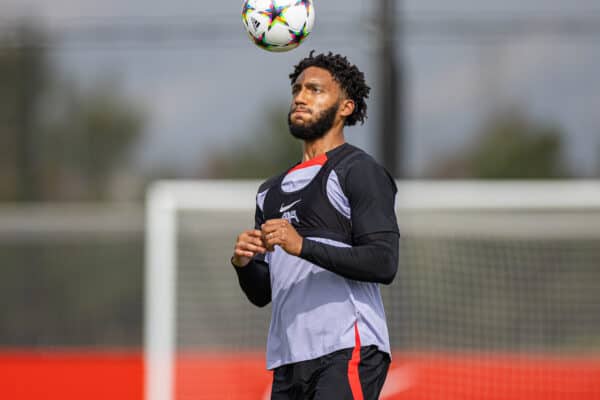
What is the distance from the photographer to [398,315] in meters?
7.29

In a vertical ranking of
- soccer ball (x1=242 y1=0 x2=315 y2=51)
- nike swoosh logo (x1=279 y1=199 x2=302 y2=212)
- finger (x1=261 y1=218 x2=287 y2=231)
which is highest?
soccer ball (x1=242 y1=0 x2=315 y2=51)

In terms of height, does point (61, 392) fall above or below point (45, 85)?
below

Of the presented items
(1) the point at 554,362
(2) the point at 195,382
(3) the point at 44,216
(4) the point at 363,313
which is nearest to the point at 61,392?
(2) the point at 195,382

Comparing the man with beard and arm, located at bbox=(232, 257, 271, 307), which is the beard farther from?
arm, located at bbox=(232, 257, 271, 307)

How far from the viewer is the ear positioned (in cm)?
377

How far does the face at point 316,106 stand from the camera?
369 centimetres

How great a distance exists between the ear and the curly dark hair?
0.10ft

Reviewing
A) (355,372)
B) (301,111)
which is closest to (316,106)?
(301,111)

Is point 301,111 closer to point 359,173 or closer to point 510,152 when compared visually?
point 359,173

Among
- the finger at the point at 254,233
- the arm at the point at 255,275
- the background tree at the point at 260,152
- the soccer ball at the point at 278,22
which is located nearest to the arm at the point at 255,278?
the arm at the point at 255,275

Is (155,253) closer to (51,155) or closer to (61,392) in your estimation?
(61,392)

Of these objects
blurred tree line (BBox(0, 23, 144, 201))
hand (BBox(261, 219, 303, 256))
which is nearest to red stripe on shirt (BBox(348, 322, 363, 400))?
hand (BBox(261, 219, 303, 256))

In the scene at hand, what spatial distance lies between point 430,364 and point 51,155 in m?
11.3

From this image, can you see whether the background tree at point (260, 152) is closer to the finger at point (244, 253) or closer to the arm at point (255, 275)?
the arm at point (255, 275)
